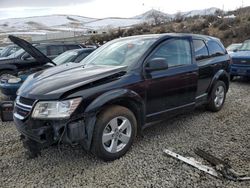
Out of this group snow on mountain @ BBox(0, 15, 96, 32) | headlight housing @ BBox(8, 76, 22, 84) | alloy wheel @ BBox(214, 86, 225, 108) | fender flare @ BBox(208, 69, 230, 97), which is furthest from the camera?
snow on mountain @ BBox(0, 15, 96, 32)

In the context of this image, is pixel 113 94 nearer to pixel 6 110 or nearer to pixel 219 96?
pixel 6 110

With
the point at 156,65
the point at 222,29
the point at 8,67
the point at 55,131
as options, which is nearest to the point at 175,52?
the point at 156,65

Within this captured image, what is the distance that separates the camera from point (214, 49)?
19.4 feet

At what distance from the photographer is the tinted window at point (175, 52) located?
4441 mm

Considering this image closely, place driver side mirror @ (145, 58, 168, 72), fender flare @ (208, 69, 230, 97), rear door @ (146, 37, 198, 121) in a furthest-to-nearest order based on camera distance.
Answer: fender flare @ (208, 69, 230, 97)
rear door @ (146, 37, 198, 121)
driver side mirror @ (145, 58, 168, 72)

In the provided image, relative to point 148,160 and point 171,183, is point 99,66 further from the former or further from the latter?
point 171,183

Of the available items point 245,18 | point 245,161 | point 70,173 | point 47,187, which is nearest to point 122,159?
point 70,173

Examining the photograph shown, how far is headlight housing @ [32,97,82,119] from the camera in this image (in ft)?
10.7

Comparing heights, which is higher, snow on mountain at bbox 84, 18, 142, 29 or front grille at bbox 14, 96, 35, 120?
snow on mountain at bbox 84, 18, 142, 29

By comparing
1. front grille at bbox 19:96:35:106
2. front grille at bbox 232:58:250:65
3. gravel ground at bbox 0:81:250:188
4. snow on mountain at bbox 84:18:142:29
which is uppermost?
snow on mountain at bbox 84:18:142:29

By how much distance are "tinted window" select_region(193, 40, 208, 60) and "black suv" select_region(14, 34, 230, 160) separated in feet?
0.08

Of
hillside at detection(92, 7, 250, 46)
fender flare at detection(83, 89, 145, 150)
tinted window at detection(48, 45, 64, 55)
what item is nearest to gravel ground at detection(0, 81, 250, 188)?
fender flare at detection(83, 89, 145, 150)

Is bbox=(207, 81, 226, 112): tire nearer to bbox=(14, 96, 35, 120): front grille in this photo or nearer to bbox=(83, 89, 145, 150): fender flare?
bbox=(83, 89, 145, 150): fender flare

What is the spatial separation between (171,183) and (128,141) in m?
0.93
